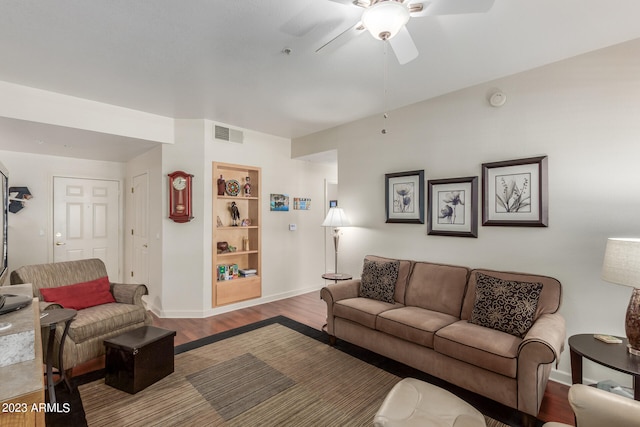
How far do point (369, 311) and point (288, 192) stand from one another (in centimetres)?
285

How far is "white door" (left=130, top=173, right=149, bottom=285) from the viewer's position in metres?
4.62

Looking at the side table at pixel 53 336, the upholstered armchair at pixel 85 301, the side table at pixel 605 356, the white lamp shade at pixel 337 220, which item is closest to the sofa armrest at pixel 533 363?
the side table at pixel 605 356

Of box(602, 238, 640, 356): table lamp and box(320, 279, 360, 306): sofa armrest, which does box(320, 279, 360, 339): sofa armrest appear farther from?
box(602, 238, 640, 356): table lamp

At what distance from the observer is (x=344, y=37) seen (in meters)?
2.15

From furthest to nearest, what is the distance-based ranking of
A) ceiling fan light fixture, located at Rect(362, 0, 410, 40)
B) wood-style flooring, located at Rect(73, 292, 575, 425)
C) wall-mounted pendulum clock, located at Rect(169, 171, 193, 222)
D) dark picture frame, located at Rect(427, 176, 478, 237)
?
wall-mounted pendulum clock, located at Rect(169, 171, 193, 222) → dark picture frame, located at Rect(427, 176, 478, 237) → wood-style flooring, located at Rect(73, 292, 575, 425) → ceiling fan light fixture, located at Rect(362, 0, 410, 40)

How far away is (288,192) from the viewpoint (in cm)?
522

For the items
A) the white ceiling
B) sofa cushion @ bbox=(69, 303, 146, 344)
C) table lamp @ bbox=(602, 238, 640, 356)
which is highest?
the white ceiling

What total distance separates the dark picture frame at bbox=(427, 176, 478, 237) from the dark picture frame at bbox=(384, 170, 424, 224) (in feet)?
0.38

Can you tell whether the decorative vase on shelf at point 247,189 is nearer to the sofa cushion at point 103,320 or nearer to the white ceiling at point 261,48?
the white ceiling at point 261,48

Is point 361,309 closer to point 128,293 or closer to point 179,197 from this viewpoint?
point 128,293

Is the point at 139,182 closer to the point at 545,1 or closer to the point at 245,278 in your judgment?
the point at 245,278

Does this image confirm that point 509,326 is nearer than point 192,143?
Yes

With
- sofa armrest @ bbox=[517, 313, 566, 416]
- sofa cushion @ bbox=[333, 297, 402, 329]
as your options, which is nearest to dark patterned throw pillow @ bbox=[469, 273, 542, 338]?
sofa armrest @ bbox=[517, 313, 566, 416]

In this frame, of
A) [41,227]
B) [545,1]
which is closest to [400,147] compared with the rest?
[545,1]
